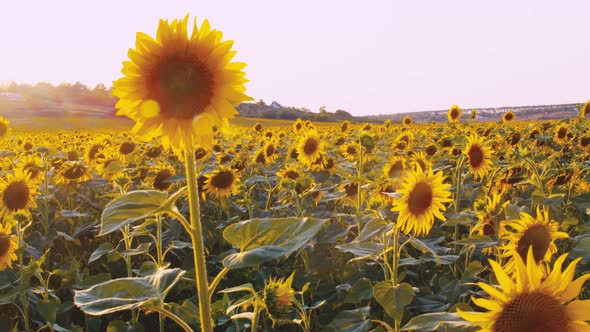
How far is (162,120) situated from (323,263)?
2241mm

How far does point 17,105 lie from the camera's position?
48844 mm

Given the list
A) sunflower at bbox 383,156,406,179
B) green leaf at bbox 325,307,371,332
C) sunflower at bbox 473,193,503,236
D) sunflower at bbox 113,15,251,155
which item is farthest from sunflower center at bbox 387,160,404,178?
sunflower at bbox 113,15,251,155

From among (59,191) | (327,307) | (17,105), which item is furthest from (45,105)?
(327,307)

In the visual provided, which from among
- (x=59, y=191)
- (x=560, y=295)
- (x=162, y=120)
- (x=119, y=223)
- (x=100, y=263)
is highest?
(x=162, y=120)

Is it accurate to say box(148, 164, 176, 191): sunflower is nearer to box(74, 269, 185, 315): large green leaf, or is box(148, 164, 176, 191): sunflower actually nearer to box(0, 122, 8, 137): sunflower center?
box(74, 269, 185, 315): large green leaf

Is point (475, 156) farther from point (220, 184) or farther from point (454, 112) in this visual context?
point (454, 112)

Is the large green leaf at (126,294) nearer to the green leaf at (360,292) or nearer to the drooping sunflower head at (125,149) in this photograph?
the green leaf at (360,292)

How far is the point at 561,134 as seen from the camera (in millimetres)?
7168

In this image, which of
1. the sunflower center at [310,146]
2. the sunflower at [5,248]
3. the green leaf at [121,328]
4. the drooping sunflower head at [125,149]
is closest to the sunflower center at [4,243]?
the sunflower at [5,248]

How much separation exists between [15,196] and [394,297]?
10.2 ft

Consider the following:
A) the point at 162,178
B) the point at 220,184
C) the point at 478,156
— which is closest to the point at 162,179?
the point at 162,178

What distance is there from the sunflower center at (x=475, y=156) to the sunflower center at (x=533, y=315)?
3525 mm

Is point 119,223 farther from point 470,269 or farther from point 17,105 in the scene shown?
point 17,105

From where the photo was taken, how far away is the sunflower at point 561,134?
7.00 metres
